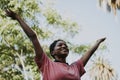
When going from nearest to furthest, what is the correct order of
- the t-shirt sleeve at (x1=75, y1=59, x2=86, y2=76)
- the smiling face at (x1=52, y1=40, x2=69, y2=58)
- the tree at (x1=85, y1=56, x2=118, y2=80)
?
the smiling face at (x1=52, y1=40, x2=69, y2=58) < the t-shirt sleeve at (x1=75, y1=59, x2=86, y2=76) < the tree at (x1=85, y1=56, x2=118, y2=80)

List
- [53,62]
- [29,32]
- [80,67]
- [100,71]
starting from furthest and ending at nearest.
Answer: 1. [100,71]
2. [80,67]
3. [53,62]
4. [29,32]

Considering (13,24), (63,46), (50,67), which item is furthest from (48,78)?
(13,24)

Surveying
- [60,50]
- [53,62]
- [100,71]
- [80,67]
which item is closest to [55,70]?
[53,62]

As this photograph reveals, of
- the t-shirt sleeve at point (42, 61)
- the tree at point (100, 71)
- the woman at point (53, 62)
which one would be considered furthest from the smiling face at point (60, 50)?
the tree at point (100, 71)

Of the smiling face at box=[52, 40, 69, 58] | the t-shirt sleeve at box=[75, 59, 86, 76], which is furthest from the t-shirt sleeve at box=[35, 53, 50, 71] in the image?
the t-shirt sleeve at box=[75, 59, 86, 76]

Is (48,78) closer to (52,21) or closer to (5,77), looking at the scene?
(5,77)

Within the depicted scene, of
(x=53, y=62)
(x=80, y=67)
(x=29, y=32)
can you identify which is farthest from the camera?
(x=80, y=67)

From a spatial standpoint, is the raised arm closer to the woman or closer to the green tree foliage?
the woman

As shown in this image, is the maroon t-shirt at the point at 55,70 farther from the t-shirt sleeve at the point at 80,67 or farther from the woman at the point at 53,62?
the t-shirt sleeve at the point at 80,67

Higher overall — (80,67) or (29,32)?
(29,32)

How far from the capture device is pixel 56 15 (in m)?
20.6

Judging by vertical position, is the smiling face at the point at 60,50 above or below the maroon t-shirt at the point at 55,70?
above

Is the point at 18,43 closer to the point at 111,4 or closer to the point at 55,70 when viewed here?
the point at 111,4

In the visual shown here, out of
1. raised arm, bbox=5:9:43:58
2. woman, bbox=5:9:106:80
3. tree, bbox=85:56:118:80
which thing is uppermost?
raised arm, bbox=5:9:43:58
